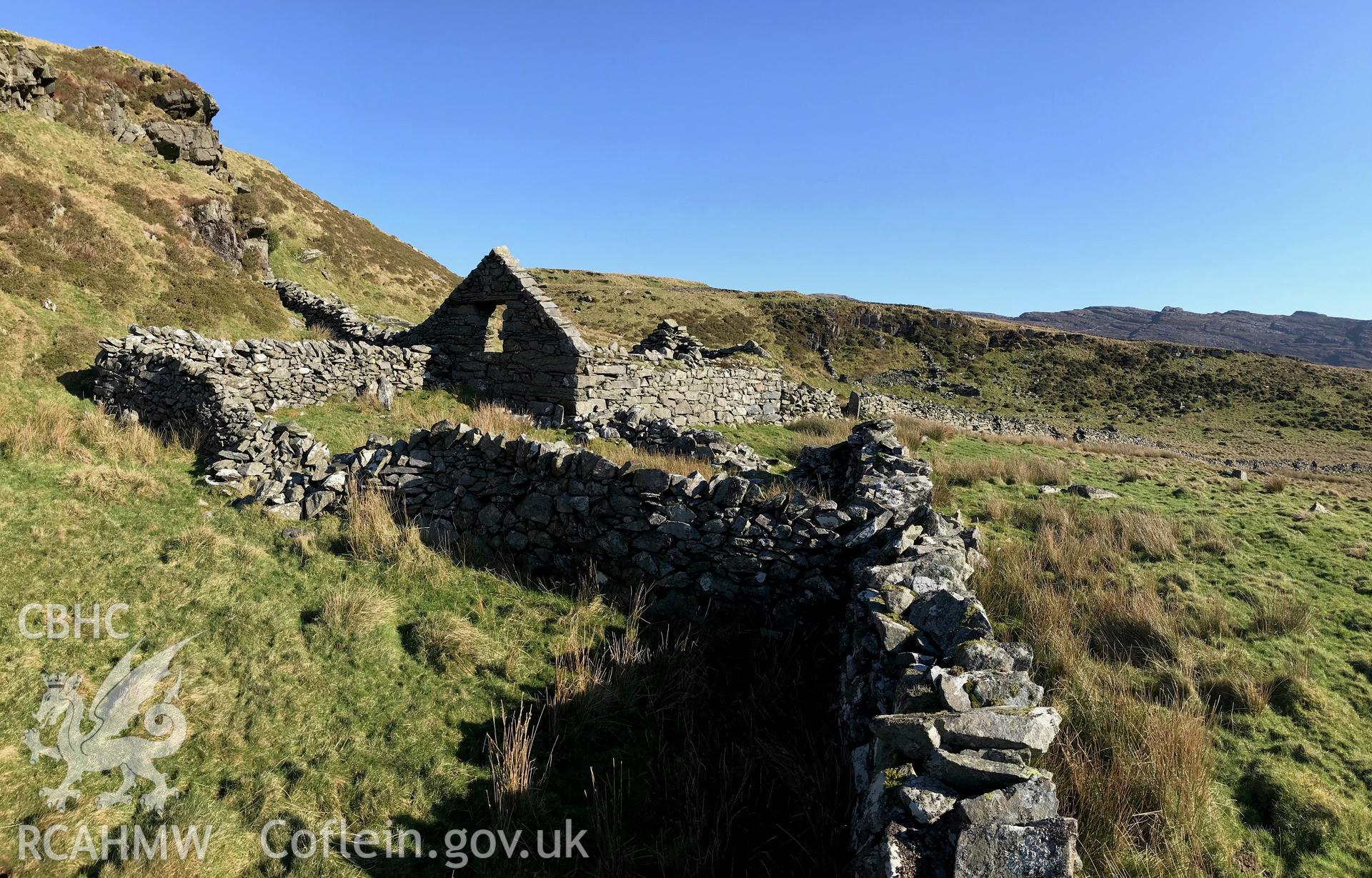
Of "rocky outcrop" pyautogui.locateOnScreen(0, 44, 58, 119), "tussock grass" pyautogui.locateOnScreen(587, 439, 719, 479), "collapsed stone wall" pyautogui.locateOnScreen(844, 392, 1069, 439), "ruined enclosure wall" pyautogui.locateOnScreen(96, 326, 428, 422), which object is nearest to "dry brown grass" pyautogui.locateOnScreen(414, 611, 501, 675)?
"tussock grass" pyautogui.locateOnScreen(587, 439, 719, 479)

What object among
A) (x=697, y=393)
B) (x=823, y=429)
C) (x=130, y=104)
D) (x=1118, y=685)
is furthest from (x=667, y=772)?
(x=130, y=104)

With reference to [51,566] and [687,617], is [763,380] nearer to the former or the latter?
[687,617]

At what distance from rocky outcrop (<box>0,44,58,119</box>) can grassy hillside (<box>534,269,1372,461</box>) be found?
86.2 ft

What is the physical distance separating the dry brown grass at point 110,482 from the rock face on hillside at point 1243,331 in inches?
6674

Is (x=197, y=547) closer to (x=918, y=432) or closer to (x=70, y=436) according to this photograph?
(x=70, y=436)

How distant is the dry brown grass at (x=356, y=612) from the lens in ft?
17.5

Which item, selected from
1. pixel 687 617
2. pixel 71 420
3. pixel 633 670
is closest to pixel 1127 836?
pixel 633 670

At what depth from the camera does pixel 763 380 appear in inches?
766

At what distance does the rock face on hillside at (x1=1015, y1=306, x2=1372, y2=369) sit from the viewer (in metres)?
149

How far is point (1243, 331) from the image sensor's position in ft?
553

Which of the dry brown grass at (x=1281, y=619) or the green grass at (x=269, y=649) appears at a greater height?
the dry brown grass at (x=1281, y=619)

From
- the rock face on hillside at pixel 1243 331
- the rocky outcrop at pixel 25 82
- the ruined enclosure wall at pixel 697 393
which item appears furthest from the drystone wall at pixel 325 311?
the rock face on hillside at pixel 1243 331

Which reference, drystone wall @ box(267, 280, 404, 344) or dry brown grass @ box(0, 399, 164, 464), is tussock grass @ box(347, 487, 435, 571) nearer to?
dry brown grass @ box(0, 399, 164, 464)

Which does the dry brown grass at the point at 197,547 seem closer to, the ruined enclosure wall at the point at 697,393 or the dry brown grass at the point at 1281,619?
the ruined enclosure wall at the point at 697,393
